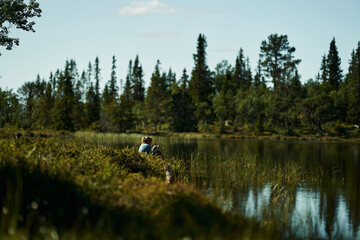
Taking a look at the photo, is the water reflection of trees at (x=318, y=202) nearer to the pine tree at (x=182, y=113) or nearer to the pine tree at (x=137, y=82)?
the pine tree at (x=182, y=113)

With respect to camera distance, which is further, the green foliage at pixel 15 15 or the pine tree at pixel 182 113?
the pine tree at pixel 182 113

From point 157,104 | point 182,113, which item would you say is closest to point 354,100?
point 182,113

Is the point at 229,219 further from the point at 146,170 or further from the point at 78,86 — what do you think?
the point at 78,86

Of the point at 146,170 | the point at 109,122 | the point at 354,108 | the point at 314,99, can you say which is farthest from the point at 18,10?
the point at 354,108

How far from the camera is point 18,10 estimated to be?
28.5 metres

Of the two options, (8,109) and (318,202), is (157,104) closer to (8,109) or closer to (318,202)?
(8,109)

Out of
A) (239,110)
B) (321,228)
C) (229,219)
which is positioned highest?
(239,110)

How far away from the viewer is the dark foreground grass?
204 inches

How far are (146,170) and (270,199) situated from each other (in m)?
4.22

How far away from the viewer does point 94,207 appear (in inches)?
247

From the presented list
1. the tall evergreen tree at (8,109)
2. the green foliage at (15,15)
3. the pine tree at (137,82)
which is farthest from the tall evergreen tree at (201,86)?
the green foliage at (15,15)

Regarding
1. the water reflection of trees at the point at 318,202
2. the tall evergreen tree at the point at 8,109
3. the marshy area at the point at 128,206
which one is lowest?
the water reflection of trees at the point at 318,202

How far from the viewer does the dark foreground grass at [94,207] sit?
17.0ft

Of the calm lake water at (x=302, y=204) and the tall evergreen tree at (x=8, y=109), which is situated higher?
the tall evergreen tree at (x=8, y=109)
